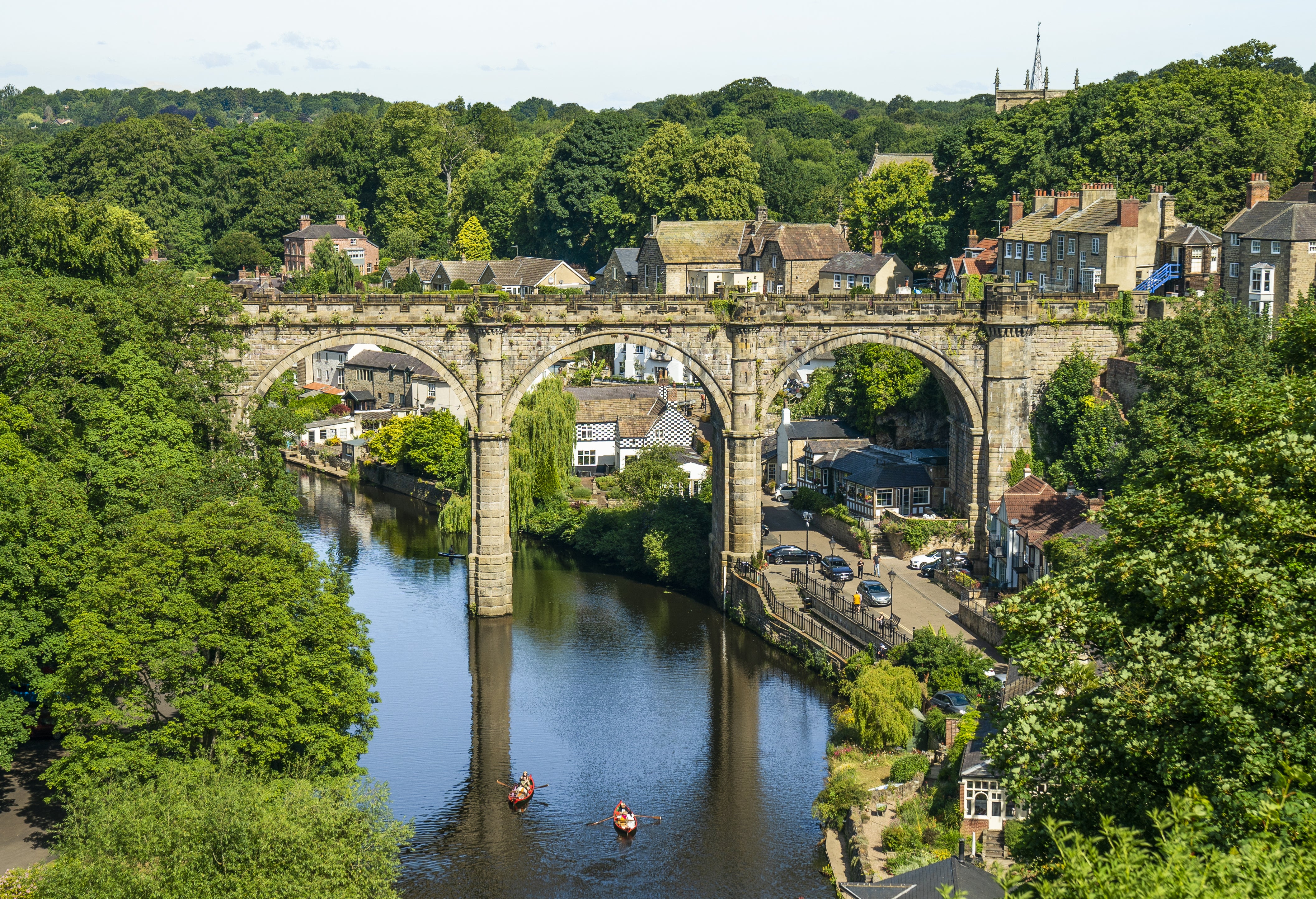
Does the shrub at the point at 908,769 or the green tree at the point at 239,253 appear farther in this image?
the green tree at the point at 239,253

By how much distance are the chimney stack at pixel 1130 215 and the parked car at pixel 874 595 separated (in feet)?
79.2

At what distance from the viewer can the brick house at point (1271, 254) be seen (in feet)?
199

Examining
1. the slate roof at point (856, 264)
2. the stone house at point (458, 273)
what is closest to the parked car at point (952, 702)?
the slate roof at point (856, 264)

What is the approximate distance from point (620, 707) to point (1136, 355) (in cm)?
2448

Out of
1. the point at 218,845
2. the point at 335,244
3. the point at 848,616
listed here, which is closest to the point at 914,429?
the point at 848,616

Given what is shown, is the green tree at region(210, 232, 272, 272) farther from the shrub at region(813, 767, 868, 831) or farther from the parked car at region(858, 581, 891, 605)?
the shrub at region(813, 767, 868, 831)

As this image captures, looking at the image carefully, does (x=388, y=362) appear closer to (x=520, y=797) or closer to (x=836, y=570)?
(x=836, y=570)

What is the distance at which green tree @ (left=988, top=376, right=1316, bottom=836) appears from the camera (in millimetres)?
22188

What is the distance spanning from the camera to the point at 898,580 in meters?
58.5

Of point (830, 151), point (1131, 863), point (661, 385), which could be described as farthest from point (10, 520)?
point (830, 151)

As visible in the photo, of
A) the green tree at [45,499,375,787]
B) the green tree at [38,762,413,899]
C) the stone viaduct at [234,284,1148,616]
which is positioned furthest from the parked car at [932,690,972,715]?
the green tree at [38,762,413,899]

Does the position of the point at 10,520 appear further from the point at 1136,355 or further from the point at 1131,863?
the point at 1136,355

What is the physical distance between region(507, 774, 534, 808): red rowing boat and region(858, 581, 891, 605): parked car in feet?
55.3

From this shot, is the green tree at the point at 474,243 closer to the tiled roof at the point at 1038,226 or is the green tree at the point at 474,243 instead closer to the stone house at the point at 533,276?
the stone house at the point at 533,276
